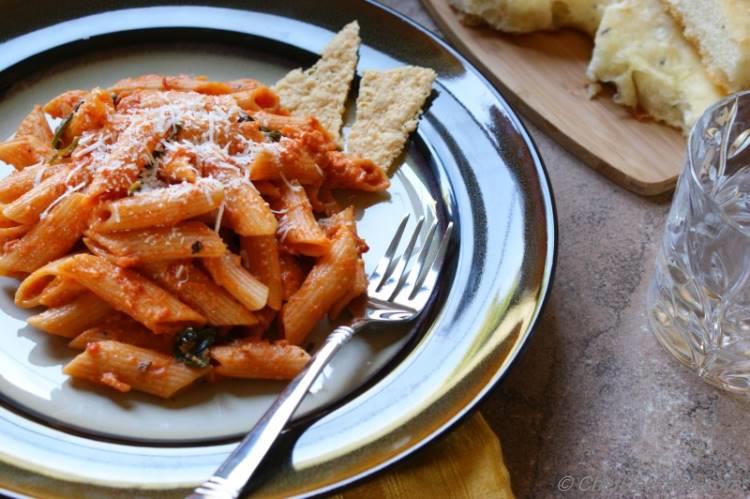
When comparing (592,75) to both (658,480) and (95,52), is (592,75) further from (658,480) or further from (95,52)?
(95,52)

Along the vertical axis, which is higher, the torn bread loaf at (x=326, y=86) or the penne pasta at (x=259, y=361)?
the torn bread loaf at (x=326, y=86)

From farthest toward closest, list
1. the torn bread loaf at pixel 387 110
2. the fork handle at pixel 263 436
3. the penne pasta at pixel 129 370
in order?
the torn bread loaf at pixel 387 110, the penne pasta at pixel 129 370, the fork handle at pixel 263 436

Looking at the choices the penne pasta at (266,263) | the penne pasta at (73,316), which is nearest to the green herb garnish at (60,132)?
the penne pasta at (73,316)

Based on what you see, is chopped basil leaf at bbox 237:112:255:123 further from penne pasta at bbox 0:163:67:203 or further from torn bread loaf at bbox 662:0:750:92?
torn bread loaf at bbox 662:0:750:92

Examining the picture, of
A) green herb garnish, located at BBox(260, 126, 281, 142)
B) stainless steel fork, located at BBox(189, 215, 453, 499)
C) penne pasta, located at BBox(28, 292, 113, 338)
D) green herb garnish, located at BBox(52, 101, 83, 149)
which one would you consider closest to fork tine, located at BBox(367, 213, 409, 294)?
stainless steel fork, located at BBox(189, 215, 453, 499)

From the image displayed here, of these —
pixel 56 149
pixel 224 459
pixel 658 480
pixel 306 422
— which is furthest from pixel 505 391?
pixel 56 149

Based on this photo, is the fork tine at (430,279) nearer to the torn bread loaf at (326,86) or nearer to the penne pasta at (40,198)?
the torn bread loaf at (326,86)
